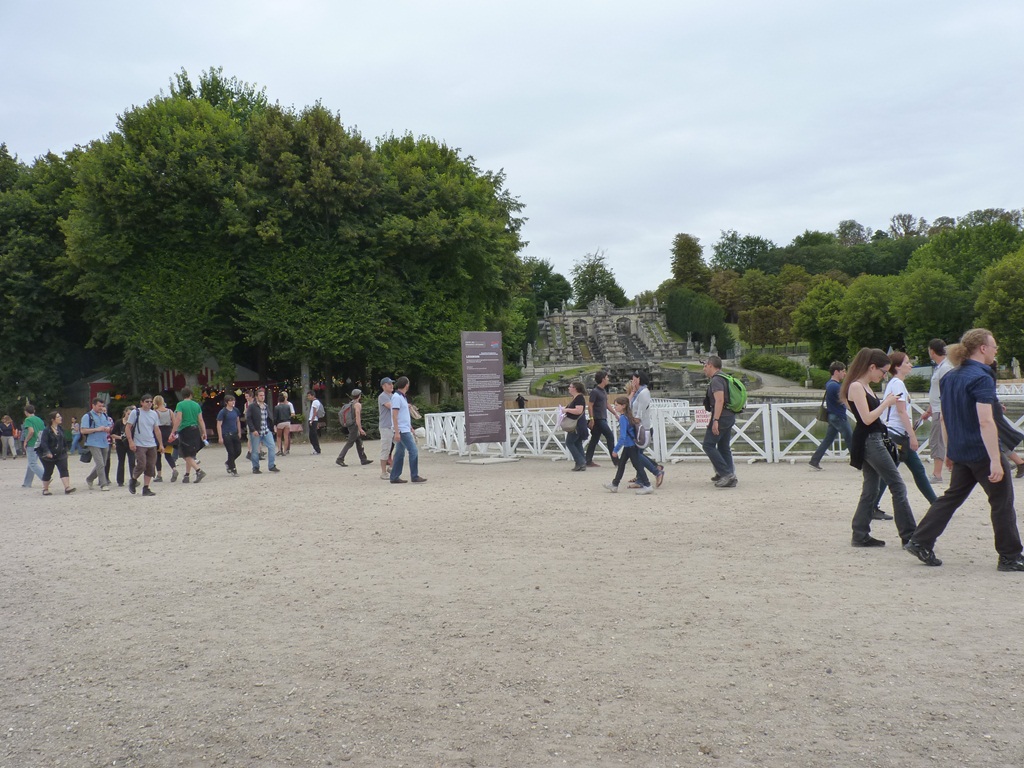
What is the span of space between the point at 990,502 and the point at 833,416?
7.44 meters

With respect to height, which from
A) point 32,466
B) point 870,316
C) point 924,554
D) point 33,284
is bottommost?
point 924,554

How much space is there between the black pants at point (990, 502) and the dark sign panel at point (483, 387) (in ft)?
39.7

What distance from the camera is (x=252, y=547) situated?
902cm

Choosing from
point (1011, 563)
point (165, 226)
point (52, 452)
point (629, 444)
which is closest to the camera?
point (1011, 563)

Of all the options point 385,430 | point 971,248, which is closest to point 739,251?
point 971,248

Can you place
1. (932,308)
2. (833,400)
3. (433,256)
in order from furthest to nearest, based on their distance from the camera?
(932,308), (433,256), (833,400)

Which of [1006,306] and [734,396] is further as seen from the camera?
[1006,306]

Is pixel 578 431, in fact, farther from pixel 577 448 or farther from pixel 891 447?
pixel 891 447

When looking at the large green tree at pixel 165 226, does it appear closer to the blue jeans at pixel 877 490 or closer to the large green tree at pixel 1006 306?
the blue jeans at pixel 877 490

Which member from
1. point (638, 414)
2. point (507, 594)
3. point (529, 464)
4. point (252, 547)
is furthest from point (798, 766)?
point (529, 464)

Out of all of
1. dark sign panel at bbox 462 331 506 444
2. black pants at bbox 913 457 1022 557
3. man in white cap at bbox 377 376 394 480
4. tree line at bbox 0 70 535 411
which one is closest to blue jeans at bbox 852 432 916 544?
black pants at bbox 913 457 1022 557

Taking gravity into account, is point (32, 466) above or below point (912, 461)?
below

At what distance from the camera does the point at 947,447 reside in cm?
621

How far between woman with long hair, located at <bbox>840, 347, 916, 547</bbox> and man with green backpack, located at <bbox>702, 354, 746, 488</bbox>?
346 centimetres
